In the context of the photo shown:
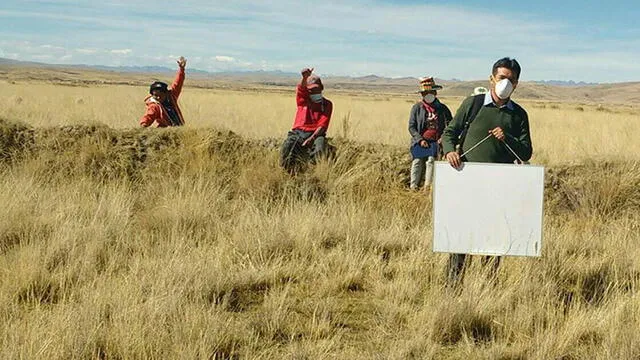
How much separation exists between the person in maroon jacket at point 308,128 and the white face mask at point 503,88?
410 centimetres

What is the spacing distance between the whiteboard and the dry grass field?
0.37 meters

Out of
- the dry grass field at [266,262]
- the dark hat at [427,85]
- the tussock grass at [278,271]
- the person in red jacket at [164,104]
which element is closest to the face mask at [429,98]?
the dark hat at [427,85]

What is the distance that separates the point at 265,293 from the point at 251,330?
0.54m

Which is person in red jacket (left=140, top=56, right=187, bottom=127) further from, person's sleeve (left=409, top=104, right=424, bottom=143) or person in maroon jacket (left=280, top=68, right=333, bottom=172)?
person's sleeve (left=409, top=104, right=424, bottom=143)

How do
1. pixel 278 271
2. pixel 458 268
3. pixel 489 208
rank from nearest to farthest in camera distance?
pixel 489 208 → pixel 458 268 → pixel 278 271

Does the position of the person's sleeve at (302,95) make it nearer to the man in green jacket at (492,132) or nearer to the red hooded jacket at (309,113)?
the red hooded jacket at (309,113)

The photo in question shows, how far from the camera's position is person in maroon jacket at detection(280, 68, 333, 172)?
25.9 ft

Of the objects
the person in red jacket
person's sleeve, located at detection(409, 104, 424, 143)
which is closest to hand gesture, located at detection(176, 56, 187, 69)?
the person in red jacket

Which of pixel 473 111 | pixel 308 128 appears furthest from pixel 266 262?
pixel 308 128

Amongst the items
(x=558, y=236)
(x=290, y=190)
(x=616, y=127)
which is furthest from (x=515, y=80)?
(x=616, y=127)

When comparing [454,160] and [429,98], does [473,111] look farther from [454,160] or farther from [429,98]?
[429,98]

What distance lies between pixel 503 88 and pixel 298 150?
438cm

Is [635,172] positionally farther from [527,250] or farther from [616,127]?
[616,127]

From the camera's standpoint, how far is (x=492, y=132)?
4039mm
